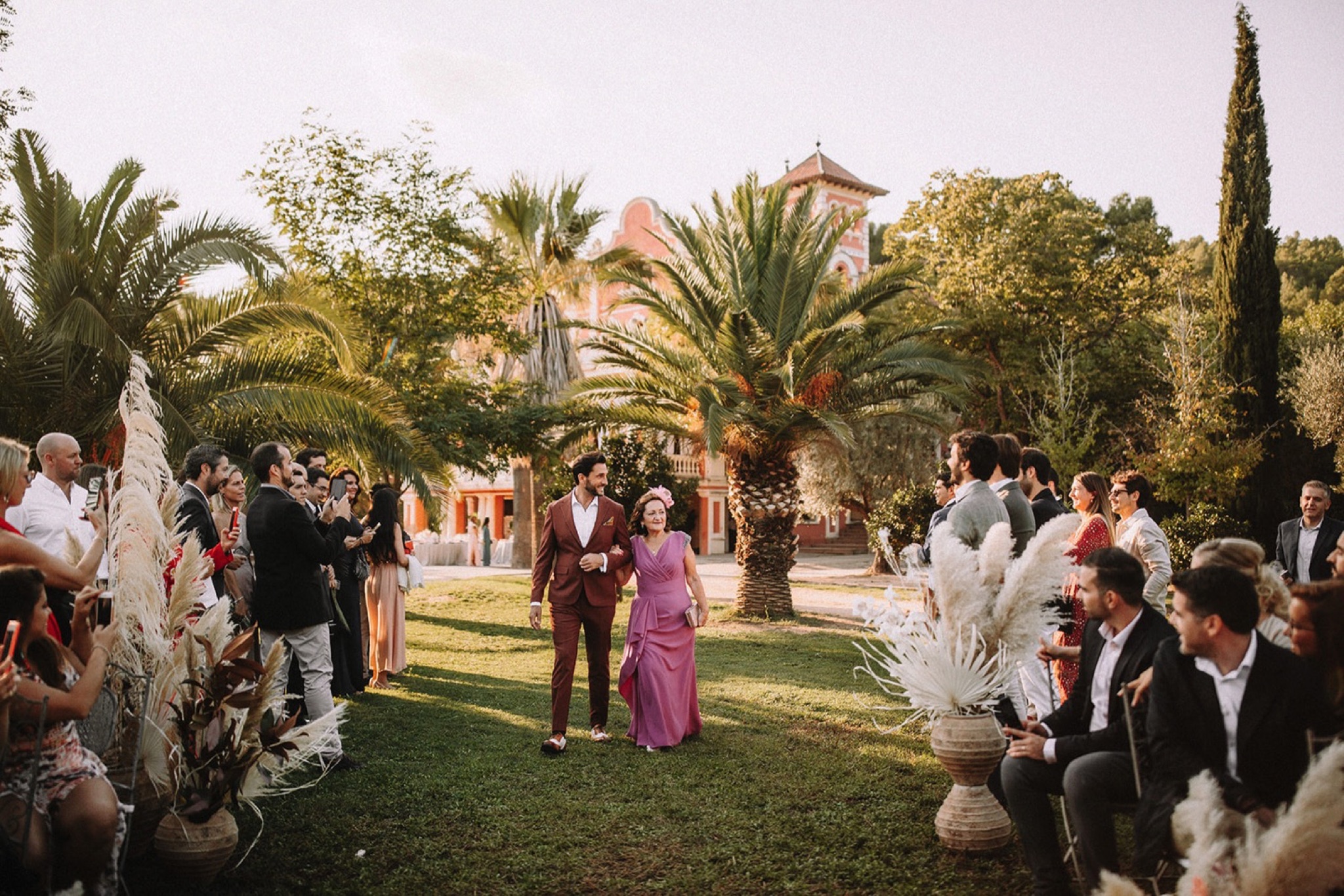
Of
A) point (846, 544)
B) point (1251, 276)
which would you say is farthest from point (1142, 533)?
point (846, 544)

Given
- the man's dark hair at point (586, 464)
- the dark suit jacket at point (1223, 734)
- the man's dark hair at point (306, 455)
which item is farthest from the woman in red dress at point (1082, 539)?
the man's dark hair at point (306, 455)

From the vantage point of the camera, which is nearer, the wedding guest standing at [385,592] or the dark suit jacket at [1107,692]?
the dark suit jacket at [1107,692]

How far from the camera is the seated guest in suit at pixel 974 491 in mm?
5512

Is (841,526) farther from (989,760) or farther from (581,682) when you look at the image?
(989,760)

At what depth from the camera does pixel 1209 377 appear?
74.8 feet

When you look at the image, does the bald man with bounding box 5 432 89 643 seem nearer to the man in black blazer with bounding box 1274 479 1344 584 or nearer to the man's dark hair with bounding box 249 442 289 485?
the man's dark hair with bounding box 249 442 289 485

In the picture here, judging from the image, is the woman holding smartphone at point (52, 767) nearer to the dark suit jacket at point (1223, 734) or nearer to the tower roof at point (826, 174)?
the dark suit jacket at point (1223, 734)

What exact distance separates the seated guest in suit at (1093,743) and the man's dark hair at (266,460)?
15.5ft

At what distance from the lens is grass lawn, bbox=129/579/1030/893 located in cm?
470

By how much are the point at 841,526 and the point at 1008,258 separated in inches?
803

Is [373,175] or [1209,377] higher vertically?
[373,175]

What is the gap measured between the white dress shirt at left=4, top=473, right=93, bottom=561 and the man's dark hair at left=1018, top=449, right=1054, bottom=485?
244 inches

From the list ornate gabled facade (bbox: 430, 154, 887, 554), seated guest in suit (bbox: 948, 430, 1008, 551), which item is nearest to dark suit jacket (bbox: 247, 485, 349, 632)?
seated guest in suit (bbox: 948, 430, 1008, 551)

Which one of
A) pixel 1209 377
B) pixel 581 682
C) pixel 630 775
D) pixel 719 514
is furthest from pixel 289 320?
pixel 719 514
